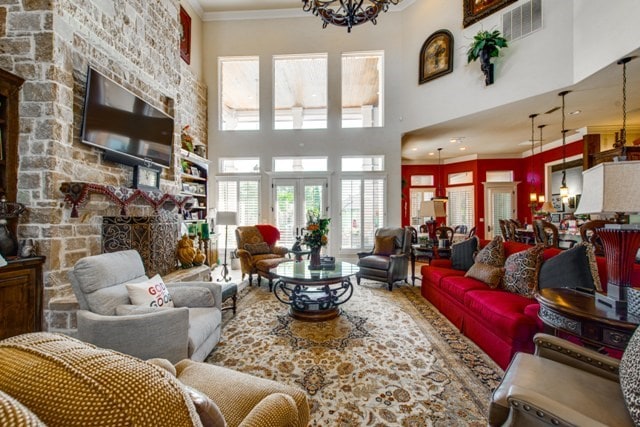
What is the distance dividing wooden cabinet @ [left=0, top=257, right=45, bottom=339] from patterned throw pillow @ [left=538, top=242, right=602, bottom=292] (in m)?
4.38

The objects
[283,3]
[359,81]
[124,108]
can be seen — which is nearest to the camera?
[124,108]

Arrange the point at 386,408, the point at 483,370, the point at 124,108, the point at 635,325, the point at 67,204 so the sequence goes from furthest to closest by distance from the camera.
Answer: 1. the point at 124,108
2. the point at 67,204
3. the point at 483,370
4. the point at 386,408
5. the point at 635,325

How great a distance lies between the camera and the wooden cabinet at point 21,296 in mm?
2137

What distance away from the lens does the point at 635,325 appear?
1.36 meters

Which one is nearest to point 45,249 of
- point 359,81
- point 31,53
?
point 31,53

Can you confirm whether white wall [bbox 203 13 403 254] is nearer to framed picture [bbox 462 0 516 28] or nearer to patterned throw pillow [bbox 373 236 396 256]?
framed picture [bbox 462 0 516 28]

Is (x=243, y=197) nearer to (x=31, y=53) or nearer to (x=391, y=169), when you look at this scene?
(x=391, y=169)

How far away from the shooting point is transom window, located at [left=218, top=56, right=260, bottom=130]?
7008mm

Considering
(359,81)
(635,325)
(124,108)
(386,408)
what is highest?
(359,81)

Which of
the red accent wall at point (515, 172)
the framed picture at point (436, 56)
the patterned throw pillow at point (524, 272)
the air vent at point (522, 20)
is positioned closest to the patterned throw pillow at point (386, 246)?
the patterned throw pillow at point (524, 272)

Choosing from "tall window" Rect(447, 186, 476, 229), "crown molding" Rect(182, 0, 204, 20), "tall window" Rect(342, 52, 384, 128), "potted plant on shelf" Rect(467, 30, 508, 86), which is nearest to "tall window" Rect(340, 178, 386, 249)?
"tall window" Rect(342, 52, 384, 128)

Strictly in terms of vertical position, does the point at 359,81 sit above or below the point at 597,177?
above

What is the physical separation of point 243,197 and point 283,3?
4726 millimetres

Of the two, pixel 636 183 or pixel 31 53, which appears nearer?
pixel 636 183
